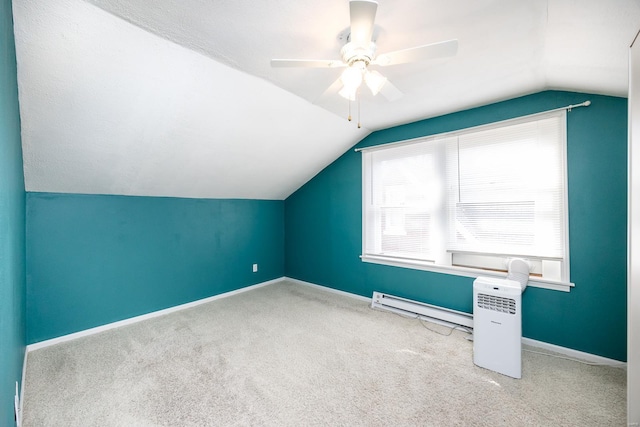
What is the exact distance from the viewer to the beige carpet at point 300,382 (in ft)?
5.11

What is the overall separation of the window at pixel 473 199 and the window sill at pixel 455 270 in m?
0.01

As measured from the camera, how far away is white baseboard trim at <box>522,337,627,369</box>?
6.63 ft

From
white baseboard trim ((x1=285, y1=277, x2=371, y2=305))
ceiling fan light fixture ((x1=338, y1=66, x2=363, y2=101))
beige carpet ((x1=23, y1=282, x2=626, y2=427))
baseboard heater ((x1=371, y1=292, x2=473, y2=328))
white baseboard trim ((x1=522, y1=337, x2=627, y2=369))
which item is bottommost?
beige carpet ((x1=23, y1=282, x2=626, y2=427))

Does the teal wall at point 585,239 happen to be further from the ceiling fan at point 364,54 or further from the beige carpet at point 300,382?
Result: the ceiling fan at point 364,54

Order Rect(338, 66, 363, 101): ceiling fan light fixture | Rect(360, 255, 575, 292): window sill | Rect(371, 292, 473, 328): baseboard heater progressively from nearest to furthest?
1. Rect(338, 66, 363, 101): ceiling fan light fixture
2. Rect(360, 255, 575, 292): window sill
3. Rect(371, 292, 473, 328): baseboard heater

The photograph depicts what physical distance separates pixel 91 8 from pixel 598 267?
151 inches

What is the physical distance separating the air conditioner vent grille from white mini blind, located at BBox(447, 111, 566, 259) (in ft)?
2.31

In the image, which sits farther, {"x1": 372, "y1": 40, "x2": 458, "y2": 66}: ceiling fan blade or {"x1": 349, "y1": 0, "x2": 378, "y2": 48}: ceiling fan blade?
{"x1": 372, "y1": 40, "x2": 458, "y2": 66}: ceiling fan blade

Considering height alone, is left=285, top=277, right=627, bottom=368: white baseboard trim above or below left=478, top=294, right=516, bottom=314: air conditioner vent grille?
below

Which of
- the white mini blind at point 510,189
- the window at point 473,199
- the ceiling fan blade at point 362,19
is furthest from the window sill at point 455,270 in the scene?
the ceiling fan blade at point 362,19

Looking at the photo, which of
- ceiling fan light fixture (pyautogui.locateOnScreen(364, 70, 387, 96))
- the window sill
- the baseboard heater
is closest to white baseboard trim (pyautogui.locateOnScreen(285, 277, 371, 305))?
the baseboard heater

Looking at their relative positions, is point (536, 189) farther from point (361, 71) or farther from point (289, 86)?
point (289, 86)

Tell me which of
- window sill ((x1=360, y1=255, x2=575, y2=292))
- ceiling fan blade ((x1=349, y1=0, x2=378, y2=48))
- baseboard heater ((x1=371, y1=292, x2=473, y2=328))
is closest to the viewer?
ceiling fan blade ((x1=349, y1=0, x2=378, y2=48))

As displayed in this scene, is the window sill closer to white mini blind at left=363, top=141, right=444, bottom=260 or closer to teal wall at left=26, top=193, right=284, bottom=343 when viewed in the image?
white mini blind at left=363, top=141, right=444, bottom=260
